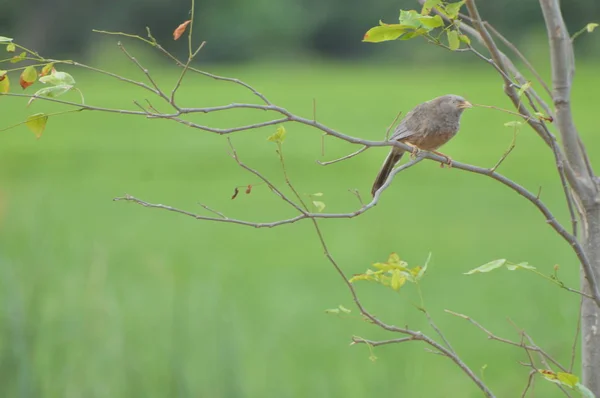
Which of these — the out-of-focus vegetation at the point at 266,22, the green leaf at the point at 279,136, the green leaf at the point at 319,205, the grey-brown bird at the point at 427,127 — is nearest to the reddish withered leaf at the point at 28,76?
the green leaf at the point at 279,136

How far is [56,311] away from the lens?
281 centimetres

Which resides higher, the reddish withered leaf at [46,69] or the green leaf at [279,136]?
the reddish withered leaf at [46,69]

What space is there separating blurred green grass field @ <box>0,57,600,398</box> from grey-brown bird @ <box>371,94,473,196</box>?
557 millimetres

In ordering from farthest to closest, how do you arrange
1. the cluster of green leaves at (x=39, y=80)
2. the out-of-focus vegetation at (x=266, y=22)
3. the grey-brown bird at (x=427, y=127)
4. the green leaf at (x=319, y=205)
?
the out-of-focus vegetation at (x=266, y=22), the grey-brown bird at (x=427, y=127), the green leaf at (x=319, y=205), the cluster of green leaves at (x=39, y=80)

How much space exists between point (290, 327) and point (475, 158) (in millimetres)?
4384

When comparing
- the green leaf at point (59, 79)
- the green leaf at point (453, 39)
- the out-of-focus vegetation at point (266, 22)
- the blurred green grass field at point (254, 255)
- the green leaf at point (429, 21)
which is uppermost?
the green leaf at point (429, 21)

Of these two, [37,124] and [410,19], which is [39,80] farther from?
[410,19]

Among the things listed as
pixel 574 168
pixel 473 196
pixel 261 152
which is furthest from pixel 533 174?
pixel 574 168

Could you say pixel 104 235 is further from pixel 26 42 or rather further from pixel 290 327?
pixel 26 42

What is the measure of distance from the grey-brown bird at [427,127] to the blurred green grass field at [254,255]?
0.56 meters

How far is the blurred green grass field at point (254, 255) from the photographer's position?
2.49 metres

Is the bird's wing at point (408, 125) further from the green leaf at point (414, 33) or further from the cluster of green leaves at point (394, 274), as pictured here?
the green leaf at point (414, 33)

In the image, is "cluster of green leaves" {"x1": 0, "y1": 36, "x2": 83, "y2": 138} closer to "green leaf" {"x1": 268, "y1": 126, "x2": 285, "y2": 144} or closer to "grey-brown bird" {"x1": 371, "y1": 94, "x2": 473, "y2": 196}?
"green leaf" {"x1": 268, "y1": 126, "x2": 285, "y2": 144}

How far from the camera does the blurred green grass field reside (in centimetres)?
249
